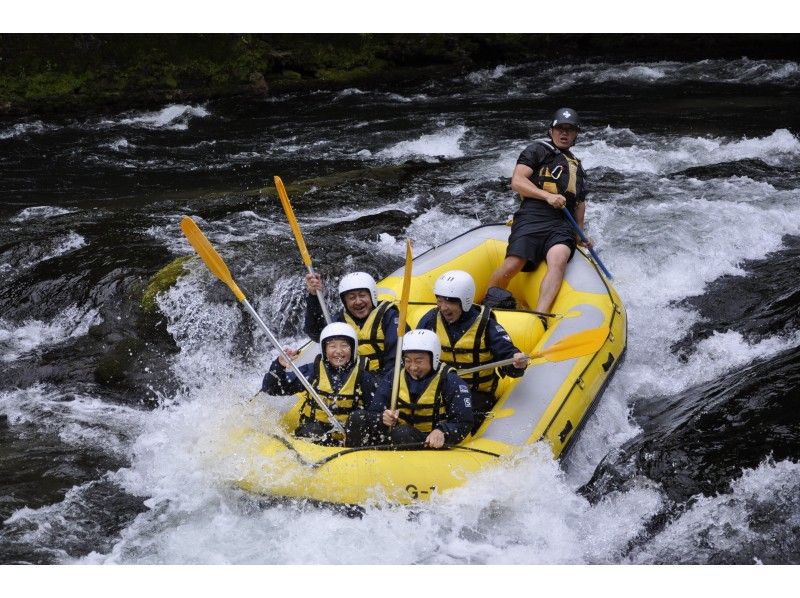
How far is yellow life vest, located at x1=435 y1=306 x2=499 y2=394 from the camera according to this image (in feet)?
16.4

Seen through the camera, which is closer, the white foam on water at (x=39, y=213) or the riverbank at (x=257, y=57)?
the white foam on water at (x=39, y=213)

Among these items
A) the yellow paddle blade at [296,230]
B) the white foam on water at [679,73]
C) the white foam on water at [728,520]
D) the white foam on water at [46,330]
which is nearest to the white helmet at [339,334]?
the yellow paddle blade at [296,230]

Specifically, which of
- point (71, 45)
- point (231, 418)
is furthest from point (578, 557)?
point (71, 45)

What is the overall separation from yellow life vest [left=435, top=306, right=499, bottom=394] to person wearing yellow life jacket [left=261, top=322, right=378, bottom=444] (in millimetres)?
476

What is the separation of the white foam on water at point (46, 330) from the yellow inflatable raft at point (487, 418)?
232 centimetres

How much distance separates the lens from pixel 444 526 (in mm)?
4336

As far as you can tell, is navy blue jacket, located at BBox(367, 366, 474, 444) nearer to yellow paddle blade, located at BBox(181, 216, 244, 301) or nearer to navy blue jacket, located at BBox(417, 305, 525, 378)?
navy blue jacket, located at BBox(417, 305, 525, 378)

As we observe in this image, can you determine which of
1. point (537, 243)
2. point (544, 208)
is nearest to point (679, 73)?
point (544, 208)

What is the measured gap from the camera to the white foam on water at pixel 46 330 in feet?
22.1

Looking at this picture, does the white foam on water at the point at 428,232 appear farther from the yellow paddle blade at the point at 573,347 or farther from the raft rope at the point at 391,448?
the raft rope at the point at 391,448

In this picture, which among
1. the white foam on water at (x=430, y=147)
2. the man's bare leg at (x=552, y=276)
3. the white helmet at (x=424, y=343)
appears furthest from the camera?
the white foam on water at (x=430, y=147)

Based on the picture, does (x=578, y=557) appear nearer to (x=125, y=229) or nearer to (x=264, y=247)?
(x=264, y=247)

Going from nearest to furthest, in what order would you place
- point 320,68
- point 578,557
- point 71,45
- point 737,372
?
point 578,557 → point 737,372 → point 71,45 → point 320,68

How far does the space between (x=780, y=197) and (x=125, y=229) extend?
21.2 feet
